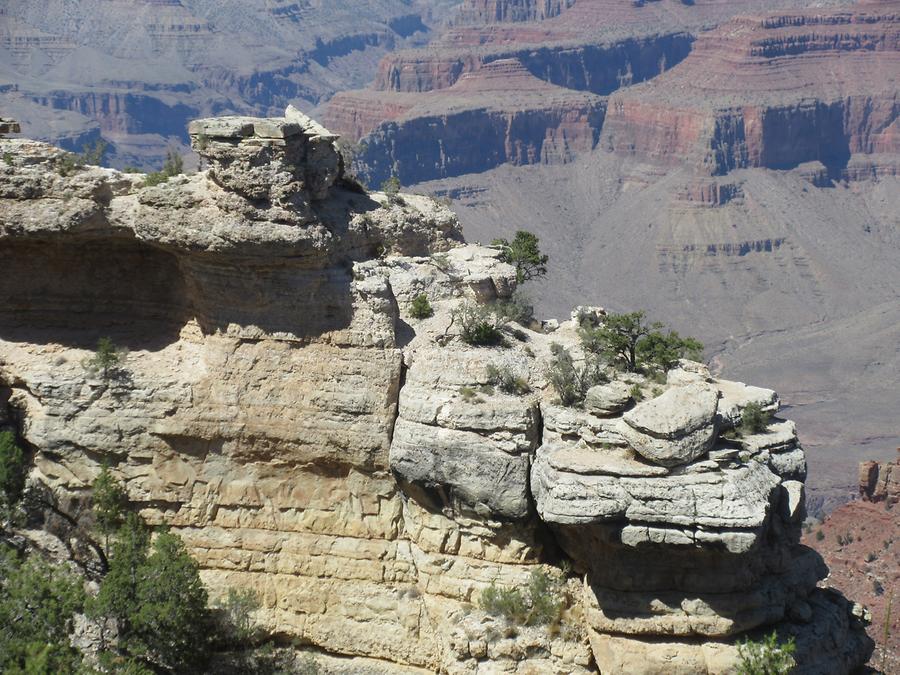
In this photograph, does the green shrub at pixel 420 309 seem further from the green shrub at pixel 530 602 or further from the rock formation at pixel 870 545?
the rock formation at pixel 870 545

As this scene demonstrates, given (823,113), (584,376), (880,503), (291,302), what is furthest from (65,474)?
(823,113)

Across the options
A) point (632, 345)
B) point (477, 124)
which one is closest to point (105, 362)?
point (632, 345)

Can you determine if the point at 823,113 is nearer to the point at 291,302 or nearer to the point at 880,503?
the point at 880,503

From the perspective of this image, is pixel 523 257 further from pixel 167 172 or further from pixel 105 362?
pixel 105 362

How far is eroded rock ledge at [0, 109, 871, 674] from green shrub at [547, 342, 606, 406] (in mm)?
457

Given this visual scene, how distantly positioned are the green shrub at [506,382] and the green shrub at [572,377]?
0.61m

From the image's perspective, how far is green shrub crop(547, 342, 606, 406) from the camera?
81.0 feet

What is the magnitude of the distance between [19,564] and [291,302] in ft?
24.8

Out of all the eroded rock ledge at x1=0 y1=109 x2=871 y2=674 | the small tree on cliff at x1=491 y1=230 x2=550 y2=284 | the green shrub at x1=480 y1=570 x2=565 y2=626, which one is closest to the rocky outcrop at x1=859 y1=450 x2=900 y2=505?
the small tree on cliff at x1=491 y1=230 x2=550 y2=284

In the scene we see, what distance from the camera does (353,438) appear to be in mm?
25594

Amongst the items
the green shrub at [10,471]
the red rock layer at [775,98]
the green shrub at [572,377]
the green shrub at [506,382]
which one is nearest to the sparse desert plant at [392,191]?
the green shrub at [506,382]

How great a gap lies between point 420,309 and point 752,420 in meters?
7.16

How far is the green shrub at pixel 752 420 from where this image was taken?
25.0 m

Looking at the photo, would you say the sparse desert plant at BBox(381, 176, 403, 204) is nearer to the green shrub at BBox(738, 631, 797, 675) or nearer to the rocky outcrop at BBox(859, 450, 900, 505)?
the green shrub at BBox(738, 631, 797, 675)
